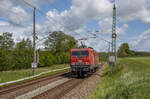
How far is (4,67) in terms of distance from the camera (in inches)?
1679

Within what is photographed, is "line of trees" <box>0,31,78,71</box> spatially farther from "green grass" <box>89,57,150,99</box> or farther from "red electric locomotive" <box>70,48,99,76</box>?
"green grass" <box>89,57,150,99</box>

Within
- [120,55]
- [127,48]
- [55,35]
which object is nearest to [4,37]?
[55,35]

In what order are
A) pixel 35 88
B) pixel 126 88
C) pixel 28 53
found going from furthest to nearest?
pixel 28 53, pixel 35 88, pixel 126 88

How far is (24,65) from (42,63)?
5431 mm

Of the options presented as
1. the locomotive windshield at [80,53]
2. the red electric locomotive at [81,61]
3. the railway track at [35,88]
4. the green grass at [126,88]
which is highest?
the locomotive windshield at [80,53]

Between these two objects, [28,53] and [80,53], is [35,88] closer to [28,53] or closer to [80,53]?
[80,53]

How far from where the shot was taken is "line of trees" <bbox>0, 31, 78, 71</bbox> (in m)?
43.8

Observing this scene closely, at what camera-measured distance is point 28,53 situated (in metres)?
54.6

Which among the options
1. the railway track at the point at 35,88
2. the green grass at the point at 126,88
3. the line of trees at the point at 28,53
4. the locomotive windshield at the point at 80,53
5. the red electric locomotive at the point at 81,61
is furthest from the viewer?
the line of trees at the point at 28,53

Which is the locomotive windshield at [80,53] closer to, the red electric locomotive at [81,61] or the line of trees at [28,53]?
the red electric locomotive at [81,61]

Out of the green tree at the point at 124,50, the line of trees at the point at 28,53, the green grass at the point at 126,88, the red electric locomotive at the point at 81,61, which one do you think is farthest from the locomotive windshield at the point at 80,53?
the green tree at the point at 124,50

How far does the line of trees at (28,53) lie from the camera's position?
4383 centimetres

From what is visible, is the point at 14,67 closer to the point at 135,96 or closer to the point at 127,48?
the point at 135,96

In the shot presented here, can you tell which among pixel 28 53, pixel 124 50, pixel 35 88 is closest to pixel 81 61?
pixel 35 88
